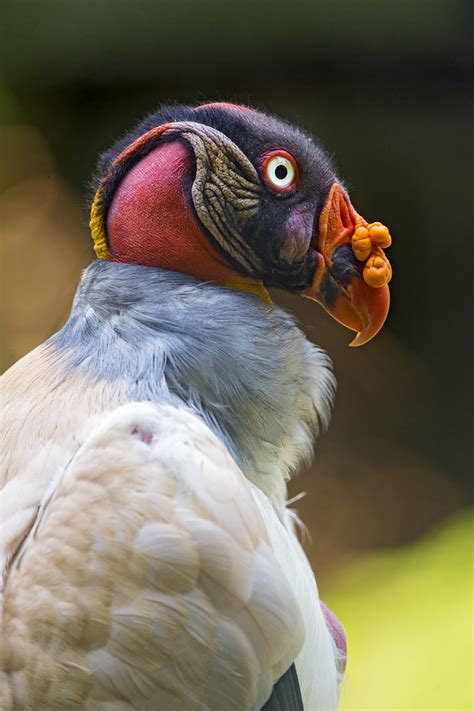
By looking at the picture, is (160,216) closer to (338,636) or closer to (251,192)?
(251,192)

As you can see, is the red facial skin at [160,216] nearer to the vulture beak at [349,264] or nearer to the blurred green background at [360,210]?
the vulture beak at [349,264]

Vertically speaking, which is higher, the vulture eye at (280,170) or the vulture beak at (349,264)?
the vulture eye at (280,170)

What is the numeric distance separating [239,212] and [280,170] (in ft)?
0.28

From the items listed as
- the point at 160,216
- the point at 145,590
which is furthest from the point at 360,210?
the point at 145,590

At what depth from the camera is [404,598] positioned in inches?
124

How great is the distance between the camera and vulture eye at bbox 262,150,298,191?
124 cm

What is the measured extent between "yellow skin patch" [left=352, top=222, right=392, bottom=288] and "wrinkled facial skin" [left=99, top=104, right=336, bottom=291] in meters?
0.06

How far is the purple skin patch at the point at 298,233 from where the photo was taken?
49.2 inches

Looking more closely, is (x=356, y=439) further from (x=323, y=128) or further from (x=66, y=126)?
(x=66, y=126)

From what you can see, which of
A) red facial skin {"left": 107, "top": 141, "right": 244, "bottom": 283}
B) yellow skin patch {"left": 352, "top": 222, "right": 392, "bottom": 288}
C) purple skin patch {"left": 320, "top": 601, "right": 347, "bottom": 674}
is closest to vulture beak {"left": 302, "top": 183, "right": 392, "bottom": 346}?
yellow skin patch {"left": 352, "top": 222, "right": 392, "bottom": 288}

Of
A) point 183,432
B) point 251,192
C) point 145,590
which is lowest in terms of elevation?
point 145,590

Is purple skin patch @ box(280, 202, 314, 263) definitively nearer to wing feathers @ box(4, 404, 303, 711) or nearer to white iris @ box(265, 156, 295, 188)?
white iris @ box(265, 156, 295, 188)

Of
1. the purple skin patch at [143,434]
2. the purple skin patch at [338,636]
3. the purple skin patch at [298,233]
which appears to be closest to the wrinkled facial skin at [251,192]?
the purple skin patch at [298,233]

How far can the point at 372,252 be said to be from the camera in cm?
128
